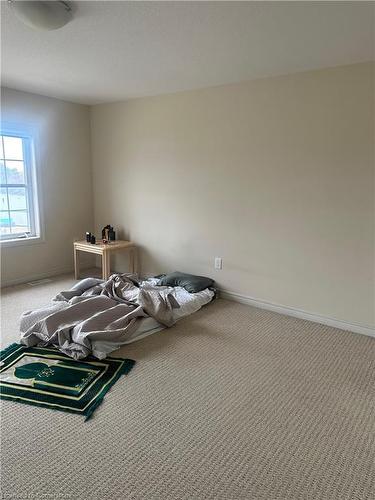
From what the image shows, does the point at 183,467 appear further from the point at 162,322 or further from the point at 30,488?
the point at 162,322

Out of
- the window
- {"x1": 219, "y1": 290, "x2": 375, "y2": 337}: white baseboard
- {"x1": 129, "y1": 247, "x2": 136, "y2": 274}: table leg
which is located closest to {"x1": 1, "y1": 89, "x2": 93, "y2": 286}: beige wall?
the window

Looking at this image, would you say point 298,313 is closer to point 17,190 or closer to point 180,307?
point 180,307

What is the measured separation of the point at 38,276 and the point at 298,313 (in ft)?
10.6

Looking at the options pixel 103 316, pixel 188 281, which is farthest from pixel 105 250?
pixel 103 316

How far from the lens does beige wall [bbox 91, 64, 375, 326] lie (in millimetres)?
2869

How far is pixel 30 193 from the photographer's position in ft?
14.2

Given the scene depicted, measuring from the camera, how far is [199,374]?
2.34 meters

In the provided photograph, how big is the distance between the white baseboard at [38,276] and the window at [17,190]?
50 centimetres

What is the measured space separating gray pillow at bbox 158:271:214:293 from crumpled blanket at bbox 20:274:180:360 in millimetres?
359

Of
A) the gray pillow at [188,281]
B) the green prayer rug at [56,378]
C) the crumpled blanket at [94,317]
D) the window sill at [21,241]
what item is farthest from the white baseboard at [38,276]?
the green prayer rug at [56,378]

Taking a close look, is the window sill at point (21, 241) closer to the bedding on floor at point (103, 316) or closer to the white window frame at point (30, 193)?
the white window frame at point (30, 193)

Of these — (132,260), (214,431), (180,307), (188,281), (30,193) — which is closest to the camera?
(214,431)

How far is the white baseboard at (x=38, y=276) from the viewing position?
13.6 feet

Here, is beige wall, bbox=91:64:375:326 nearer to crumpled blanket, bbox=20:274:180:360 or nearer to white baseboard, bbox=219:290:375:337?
white baseboard, bbox=219:290:375:337
